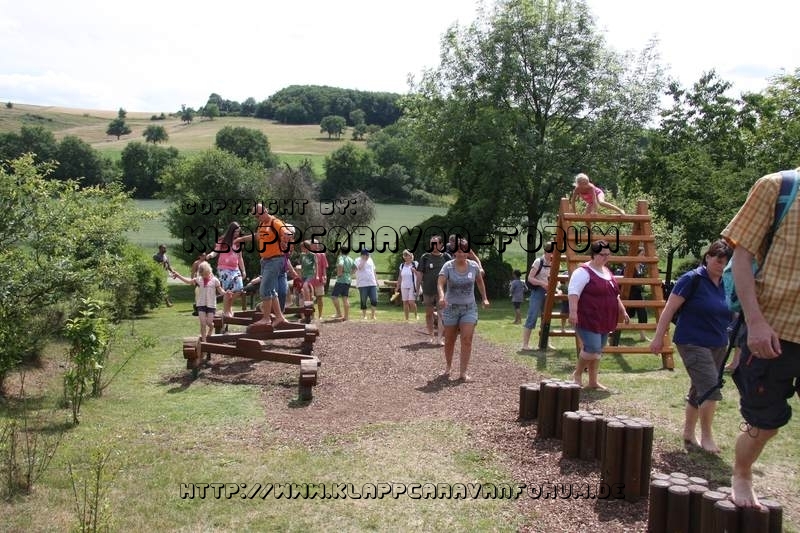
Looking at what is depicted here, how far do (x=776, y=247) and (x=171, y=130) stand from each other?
97.9 metres

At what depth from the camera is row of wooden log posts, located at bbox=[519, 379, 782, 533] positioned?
13.1 feet

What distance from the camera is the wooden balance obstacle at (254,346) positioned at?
32.0 feet

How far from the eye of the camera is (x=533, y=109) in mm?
30828

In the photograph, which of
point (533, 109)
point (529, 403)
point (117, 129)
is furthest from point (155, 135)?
point (529, 403)

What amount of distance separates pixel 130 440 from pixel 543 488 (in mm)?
4138

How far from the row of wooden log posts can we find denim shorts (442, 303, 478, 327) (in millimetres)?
2203

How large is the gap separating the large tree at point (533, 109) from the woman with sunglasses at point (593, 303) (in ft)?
68.5

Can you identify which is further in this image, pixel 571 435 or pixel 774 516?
pixel 571 435

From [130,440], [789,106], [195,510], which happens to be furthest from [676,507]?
[789,106]

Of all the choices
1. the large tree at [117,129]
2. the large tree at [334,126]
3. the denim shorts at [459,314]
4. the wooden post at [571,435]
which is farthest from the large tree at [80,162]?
the wooden post at [571,435]

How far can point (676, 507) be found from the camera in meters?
4.23

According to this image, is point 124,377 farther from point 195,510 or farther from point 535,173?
point 535,173

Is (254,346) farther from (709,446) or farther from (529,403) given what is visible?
(709,446)

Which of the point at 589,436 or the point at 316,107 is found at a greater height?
the point at 316,107
